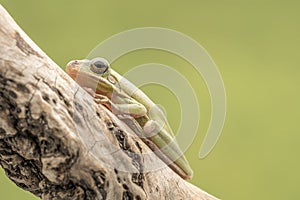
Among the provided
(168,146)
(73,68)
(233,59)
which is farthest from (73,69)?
→ (233,59)

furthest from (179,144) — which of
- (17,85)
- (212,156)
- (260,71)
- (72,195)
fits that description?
Answer: (260,71)

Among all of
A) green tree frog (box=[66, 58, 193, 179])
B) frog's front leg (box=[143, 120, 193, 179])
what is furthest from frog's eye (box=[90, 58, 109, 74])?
frog's front leg (box=[143, 120, 193, 179])

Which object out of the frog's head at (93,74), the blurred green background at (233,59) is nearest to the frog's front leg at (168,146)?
the frog's head at (93,74)

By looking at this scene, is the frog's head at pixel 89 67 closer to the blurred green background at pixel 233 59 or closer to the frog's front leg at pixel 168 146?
the frog's front leg at pixel 168 146

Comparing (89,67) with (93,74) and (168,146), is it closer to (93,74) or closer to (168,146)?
(93,74)

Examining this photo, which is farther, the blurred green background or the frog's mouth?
the blurred green background

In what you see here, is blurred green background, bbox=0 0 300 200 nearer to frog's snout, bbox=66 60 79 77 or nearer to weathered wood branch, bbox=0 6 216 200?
frog's snout, bbox=66 60 79 77

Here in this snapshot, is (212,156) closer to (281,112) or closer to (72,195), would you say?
(281,112)
